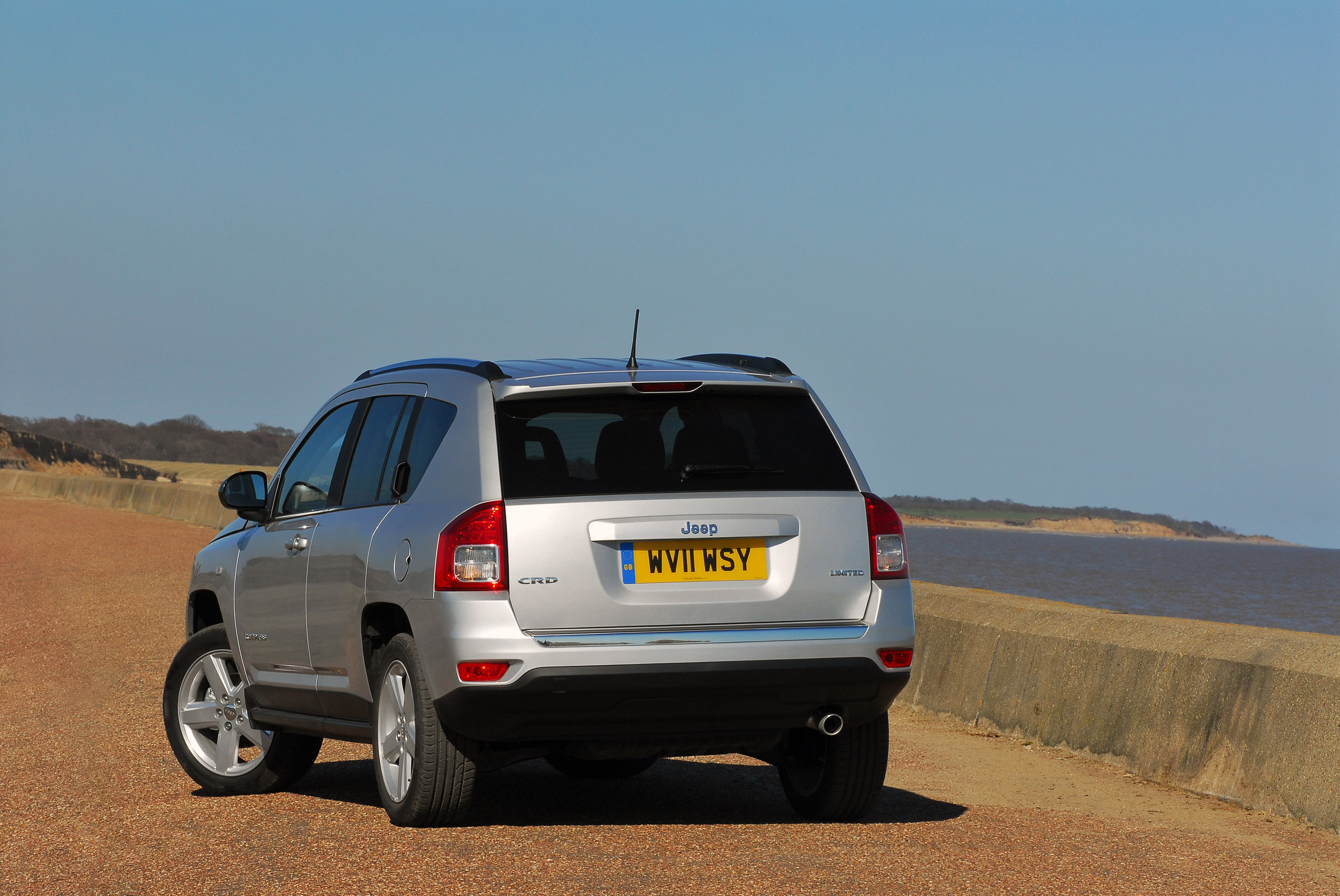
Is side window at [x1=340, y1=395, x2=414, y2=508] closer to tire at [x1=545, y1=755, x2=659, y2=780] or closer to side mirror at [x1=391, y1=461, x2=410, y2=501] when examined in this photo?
side mirror at [x1=391, y1=461, x2=410, y2=501]

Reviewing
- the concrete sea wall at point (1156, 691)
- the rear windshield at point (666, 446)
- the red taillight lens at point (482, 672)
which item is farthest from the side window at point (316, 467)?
the concrete sea wall at point (1156, 691)

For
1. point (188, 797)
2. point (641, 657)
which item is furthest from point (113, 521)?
point (641, 657)

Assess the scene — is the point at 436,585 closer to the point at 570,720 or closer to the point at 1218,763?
the point at 570,720

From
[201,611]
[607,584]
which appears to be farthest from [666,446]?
[201,611]

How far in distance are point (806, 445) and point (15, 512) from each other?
32.3 meters

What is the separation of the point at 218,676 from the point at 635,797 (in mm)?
2019

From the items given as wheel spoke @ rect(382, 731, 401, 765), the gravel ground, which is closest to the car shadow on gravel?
the gravel ground

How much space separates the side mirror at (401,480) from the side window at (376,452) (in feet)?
0.34

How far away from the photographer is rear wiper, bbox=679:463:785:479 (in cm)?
596

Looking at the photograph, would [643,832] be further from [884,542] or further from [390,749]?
[884,542]

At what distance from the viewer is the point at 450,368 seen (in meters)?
6.54

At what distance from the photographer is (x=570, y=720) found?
5832 millimetres

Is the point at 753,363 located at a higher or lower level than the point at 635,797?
higher

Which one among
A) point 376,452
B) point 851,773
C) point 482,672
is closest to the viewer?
point 482,672
